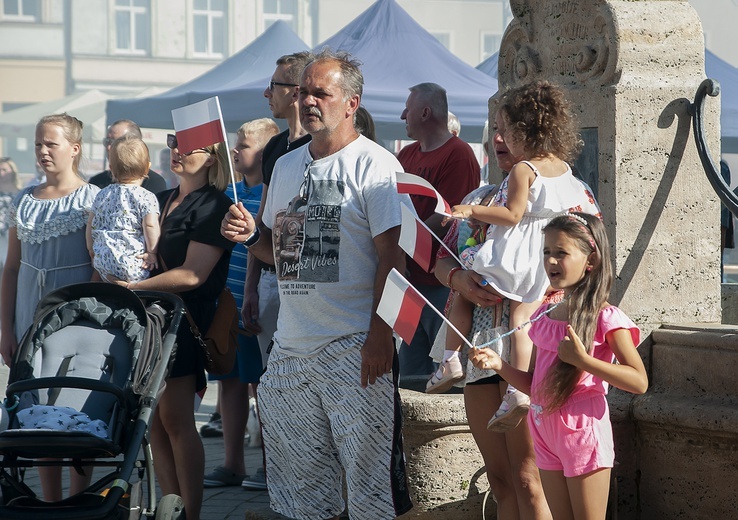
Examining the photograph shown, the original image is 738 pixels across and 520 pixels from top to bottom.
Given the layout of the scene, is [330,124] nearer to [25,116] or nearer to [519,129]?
[519,129]

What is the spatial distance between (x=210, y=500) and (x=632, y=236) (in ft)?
8.90

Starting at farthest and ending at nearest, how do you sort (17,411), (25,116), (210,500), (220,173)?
(25,116) → (210,500) → (220,173) → (17,411)

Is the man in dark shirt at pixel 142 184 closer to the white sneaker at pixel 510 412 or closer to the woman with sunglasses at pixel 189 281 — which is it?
the woman with sunglasses at pixel 189 281

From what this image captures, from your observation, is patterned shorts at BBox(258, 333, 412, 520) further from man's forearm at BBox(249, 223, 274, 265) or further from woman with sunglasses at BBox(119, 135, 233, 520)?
woman with sunglasses at BBox(119, 135, 233, 520)

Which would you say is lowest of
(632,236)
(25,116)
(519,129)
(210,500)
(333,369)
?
(210,500)

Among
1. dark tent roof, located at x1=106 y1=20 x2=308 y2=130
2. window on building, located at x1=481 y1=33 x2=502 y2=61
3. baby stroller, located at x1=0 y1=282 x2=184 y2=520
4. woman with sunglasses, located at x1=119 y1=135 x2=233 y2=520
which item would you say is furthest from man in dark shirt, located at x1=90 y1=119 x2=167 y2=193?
window on building, located at x1=481 y1=33 x2=502 y2=61

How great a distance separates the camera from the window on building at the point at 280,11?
1430 inches

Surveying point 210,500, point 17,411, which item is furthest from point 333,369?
point 210,500

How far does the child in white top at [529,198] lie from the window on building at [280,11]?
3318cm

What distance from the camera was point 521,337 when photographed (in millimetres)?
3916

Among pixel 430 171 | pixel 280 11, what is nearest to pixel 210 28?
pixel 280 11

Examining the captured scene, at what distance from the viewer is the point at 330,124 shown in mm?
4098

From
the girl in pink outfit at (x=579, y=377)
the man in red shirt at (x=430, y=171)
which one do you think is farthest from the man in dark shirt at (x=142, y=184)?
the girl in pink outfit at (x=579, y=377)

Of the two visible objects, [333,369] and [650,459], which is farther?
[650,459]
